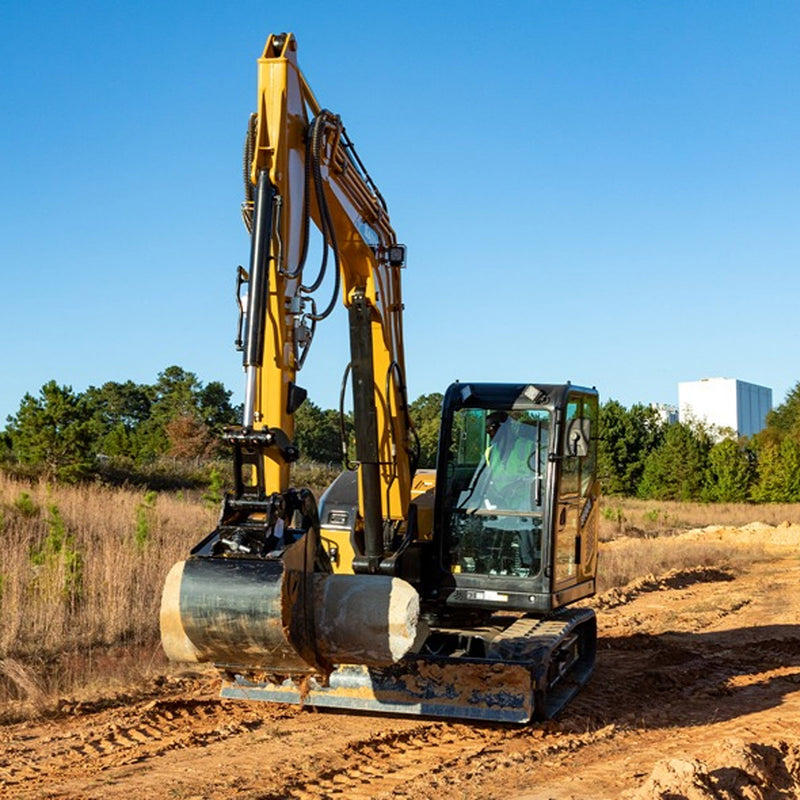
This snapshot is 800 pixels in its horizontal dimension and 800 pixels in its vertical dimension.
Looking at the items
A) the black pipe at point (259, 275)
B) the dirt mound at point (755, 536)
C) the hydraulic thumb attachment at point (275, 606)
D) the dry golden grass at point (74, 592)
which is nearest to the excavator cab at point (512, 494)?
the hydraulic thumb attachment at point (275, 606)

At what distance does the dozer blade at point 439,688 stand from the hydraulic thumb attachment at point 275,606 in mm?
1527

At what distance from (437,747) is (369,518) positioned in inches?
77.0

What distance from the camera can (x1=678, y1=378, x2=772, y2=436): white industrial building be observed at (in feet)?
383

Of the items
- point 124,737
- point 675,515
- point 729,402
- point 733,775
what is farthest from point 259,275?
point 729,402

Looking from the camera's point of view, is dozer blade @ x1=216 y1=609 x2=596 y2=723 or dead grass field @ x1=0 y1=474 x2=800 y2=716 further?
dead grass field @ x1=0 y1=474 x2=800 y2=716

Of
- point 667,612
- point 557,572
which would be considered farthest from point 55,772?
point 667,612

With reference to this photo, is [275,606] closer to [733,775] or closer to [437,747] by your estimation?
[437,747]

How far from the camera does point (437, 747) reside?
278 inches

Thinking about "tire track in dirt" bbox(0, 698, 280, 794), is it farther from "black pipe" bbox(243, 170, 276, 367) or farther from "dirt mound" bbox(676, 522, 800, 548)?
"dirt mound" bbox(676, 522, 800, 548)

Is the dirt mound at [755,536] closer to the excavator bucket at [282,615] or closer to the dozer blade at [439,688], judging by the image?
the dozer blade at [439,688]

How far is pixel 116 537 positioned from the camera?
13648 mm

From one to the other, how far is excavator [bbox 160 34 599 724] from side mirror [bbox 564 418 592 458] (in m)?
0.02

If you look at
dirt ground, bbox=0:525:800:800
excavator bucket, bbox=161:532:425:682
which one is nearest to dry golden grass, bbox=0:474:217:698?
dirt ground, bbox=0:525:800:800

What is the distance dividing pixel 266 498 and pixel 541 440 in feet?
9.65
